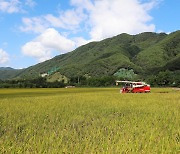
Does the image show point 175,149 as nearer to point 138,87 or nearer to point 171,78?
point 138,87

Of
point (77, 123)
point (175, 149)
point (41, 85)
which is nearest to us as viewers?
point (175, 149)

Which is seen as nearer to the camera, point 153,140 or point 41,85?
point 153,140

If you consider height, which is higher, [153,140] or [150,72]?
[150,72]

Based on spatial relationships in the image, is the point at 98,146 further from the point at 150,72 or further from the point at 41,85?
the point at 150,72

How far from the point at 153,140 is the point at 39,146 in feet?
10.4

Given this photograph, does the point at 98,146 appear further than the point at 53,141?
No

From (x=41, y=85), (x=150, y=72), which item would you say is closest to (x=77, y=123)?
(x=41, y=85)

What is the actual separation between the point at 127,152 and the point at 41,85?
113 metres

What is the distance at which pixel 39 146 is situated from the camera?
23.0 feet

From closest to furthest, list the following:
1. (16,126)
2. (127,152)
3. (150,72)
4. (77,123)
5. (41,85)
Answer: (127,152)
(16,126)
(77,123)
(41,85)
(150,72)

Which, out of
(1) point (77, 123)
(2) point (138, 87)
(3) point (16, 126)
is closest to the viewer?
(3) point (16, 126)

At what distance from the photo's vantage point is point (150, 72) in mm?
197625

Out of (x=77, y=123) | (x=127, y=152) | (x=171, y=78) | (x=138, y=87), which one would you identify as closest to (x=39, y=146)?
(x=127, y=152)

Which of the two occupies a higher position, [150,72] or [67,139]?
[150,72]
